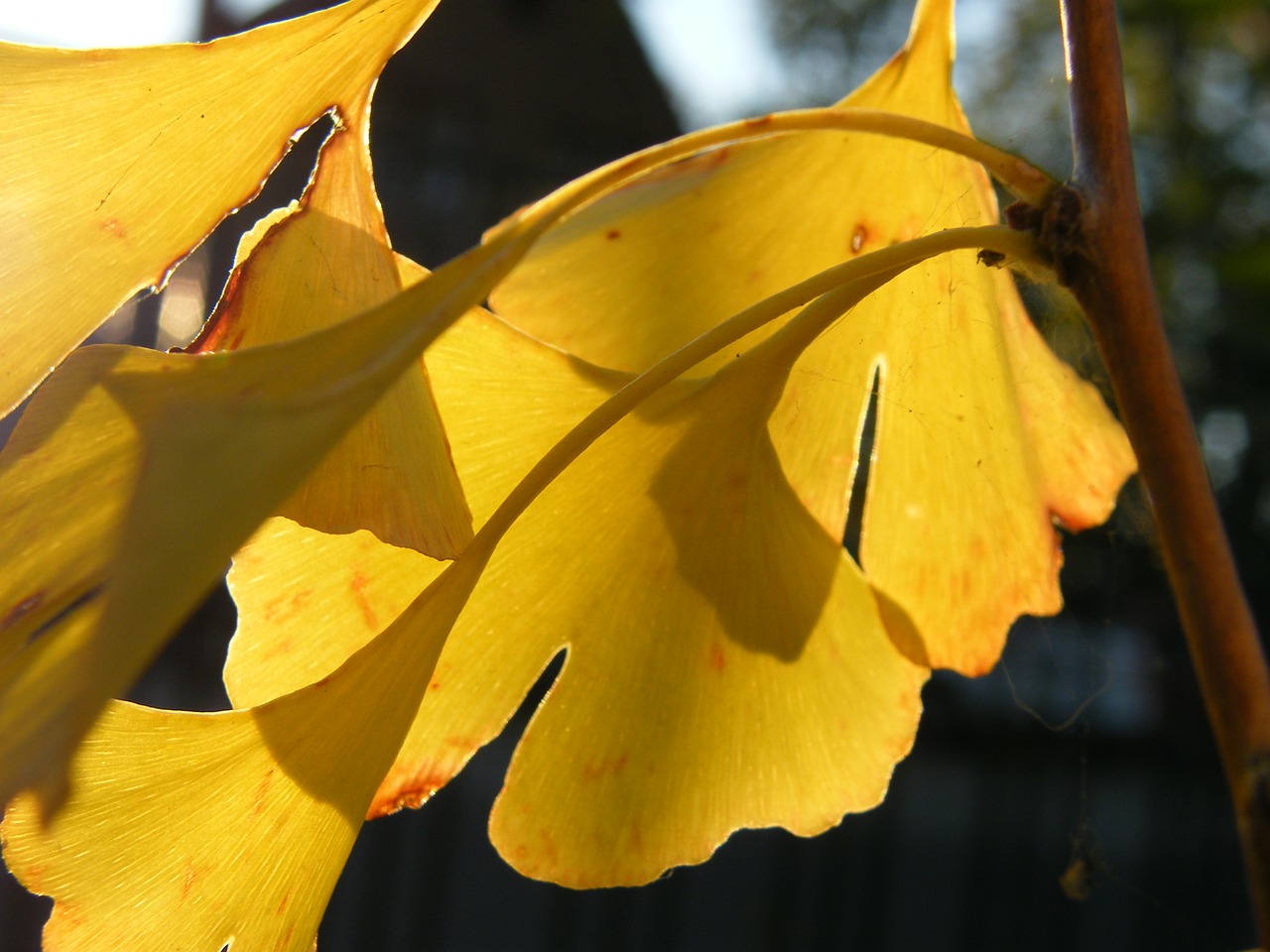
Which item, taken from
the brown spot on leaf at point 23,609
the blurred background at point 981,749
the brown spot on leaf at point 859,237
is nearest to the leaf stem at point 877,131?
the brown spot on leaf at point 859,237

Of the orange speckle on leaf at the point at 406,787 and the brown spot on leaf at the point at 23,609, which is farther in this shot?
the orange speckle on leaf at the point at 406,787

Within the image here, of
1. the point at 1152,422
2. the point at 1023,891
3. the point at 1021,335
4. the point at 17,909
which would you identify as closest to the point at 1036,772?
the point at 1023,891

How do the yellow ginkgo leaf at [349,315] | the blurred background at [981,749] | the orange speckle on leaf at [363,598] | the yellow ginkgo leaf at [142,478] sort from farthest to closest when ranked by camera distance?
1. the blurred background at [981,749]
2. the orange speckle on leaf at [363,598]
3. the yellow ginkgo leaf at [349,315]
4. the yellow ginkgo leaf at [142,478]

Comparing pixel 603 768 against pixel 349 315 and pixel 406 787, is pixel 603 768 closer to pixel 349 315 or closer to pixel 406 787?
pixel 406 787

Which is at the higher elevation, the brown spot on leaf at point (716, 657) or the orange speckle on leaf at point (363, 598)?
the orange speckle on leaf at point (363, 598)

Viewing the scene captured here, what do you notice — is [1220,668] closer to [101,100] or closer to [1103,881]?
[101,100]

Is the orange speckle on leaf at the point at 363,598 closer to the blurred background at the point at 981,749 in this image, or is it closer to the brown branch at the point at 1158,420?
the brown branch at the point at 1158,420

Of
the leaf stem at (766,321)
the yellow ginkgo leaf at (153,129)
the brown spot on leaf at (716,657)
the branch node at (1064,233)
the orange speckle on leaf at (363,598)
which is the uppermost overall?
the yellow ginkgo leaf at (153,129)
